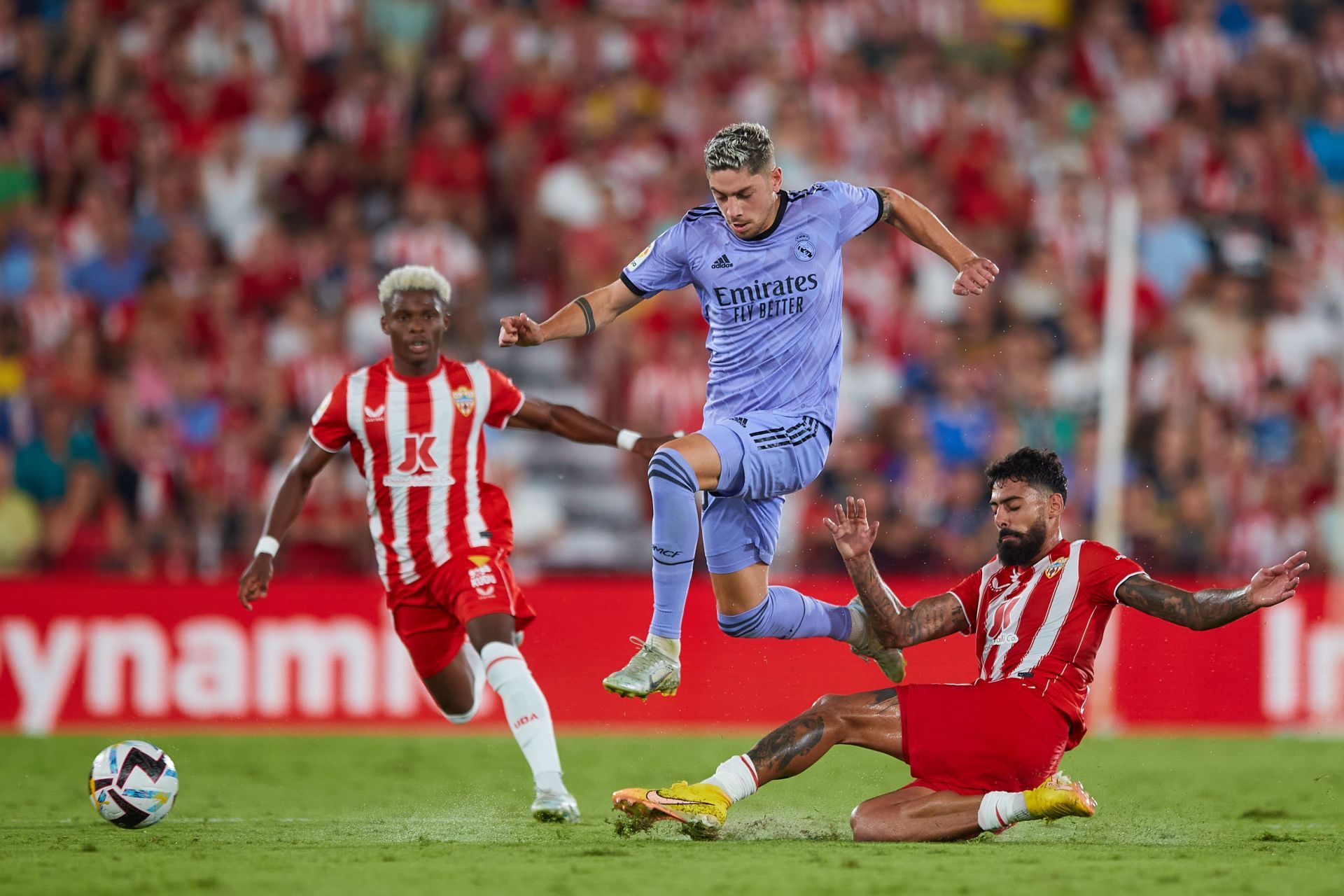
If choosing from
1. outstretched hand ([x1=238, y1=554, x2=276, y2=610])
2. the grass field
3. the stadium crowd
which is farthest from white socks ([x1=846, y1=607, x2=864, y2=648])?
the stadium crowd

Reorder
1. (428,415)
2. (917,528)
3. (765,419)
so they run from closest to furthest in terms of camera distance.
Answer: (765,419) < (428,415) < (917,528)

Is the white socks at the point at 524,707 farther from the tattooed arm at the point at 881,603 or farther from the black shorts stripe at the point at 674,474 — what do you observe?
the tattooed arm at the point at 881,603

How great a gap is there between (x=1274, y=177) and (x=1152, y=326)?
117 inches

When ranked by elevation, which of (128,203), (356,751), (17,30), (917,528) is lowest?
(356,751)

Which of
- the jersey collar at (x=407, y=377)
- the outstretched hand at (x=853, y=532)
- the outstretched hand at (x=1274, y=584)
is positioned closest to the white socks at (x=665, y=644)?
the outstretched hand at (x=853, y=532)

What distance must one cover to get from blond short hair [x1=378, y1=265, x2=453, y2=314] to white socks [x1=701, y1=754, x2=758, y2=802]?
2.69 metres

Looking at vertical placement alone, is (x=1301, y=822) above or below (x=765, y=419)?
below

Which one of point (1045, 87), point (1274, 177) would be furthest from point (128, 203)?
point (1274, 177)

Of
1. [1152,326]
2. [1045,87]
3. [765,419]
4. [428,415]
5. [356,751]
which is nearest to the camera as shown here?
[765,419]

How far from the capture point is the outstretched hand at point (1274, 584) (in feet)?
22.7

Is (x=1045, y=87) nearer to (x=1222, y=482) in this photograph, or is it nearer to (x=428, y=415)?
(x=1222, y=482)

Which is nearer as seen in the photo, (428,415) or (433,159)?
(428,415)

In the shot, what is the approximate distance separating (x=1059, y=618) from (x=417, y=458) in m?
3.19

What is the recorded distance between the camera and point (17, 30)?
629 inches
